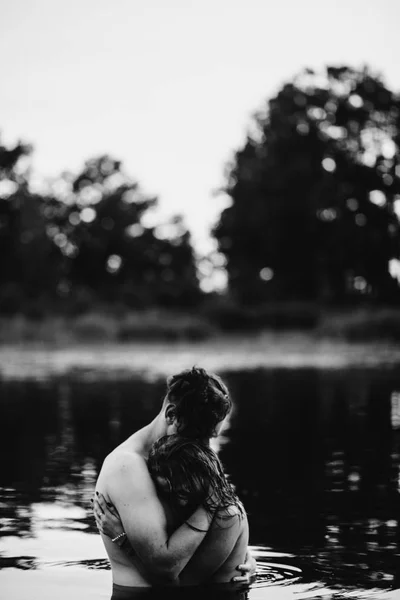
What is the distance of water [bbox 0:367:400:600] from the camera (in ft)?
21.2

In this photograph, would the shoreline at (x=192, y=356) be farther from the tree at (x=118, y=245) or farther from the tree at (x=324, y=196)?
the tree at (x=118, y=245)

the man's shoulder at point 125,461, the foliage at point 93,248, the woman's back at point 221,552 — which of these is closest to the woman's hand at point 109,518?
the man's shoulder at point 125,461

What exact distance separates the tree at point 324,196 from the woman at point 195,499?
55.7 metres

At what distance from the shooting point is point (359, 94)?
65.3 meters

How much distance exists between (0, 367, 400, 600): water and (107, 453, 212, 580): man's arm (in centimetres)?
58

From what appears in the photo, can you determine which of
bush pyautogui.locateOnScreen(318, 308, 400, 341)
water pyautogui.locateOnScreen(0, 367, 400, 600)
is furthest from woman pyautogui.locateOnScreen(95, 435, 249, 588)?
bush pyautogui.locateOnScreen(318, 308, 400, 341)

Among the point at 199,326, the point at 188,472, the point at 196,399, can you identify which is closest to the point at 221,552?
the point at 188,472

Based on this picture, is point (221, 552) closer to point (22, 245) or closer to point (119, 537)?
point (119, 537)

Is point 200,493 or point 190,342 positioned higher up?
point 190,342

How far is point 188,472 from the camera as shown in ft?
17.9

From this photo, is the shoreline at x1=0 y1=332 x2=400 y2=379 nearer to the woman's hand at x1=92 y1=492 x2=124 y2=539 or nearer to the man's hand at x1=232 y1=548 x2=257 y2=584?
the man's hand at x1=232 y1=548 x2=257 y2=584

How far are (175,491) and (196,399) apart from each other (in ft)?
1.54

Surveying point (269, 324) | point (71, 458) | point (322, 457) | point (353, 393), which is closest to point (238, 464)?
point (322, 457)

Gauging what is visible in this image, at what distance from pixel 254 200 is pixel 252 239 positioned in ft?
7.48
